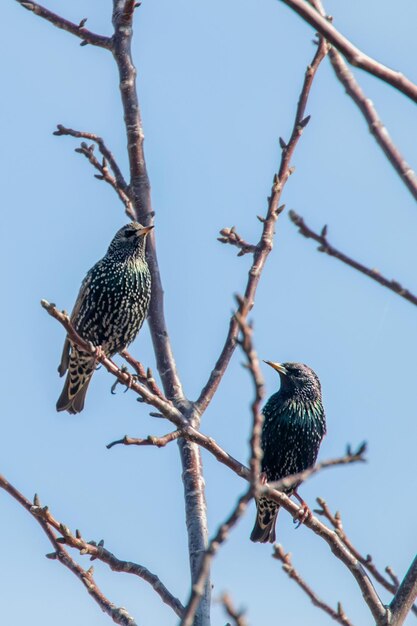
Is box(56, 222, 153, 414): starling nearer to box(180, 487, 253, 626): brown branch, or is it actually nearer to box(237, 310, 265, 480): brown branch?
box(237, 310, 265, 480): brown branch

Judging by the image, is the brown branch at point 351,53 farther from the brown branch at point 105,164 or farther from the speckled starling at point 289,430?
the speckled starling at point 289,430

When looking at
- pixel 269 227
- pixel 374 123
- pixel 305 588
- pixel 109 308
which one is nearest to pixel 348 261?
pixel 374 123

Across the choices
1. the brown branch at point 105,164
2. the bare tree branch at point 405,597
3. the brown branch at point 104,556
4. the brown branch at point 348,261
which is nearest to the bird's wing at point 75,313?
the brown branch at point 105,164

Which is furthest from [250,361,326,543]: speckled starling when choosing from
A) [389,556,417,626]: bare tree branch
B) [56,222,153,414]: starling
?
[389,556,417,626]: bare tree branch

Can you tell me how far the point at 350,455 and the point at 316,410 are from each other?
167 inches

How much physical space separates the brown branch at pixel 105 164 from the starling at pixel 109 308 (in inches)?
31.6

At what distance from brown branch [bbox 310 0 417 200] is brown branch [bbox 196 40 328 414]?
6.67 feet

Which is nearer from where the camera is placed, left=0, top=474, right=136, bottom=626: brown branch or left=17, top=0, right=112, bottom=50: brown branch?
left=0, top=474, right=136, bottom=626: brown branch

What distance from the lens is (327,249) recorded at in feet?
7.30

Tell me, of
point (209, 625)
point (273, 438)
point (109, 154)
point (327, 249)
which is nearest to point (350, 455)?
point (327, 249)

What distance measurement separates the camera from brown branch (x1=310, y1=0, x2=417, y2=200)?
214 cm

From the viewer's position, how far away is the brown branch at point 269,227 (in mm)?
4406

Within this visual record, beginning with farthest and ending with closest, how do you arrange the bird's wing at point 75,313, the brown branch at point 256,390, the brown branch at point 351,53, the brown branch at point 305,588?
1. the bird's wing at point 75,313
2. the brown branch at point 305,588
3. the brown branch at point 351,53
4. the brown branch at point 256,390

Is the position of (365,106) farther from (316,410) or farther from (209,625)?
(316,410)
